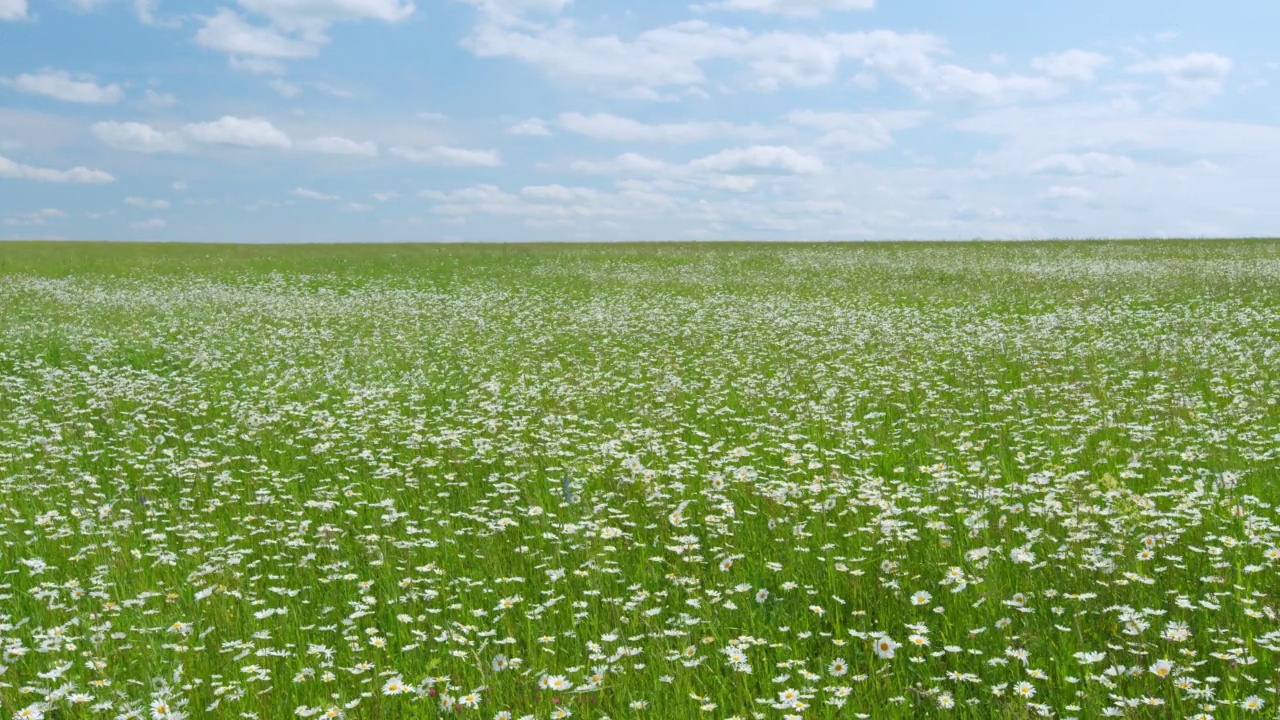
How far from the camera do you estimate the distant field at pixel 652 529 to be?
4.22 m

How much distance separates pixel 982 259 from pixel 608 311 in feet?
75.0

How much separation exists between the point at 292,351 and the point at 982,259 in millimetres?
30477

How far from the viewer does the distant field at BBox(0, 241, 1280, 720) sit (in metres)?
4.22

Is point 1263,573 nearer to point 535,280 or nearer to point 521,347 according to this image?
point 521,347

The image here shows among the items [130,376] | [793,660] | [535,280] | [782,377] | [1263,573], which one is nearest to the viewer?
[793,660]

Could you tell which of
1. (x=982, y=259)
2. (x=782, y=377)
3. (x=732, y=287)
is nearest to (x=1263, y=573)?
(x=782, y=377)

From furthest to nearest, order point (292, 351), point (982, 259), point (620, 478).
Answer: point (982, 259) → point (292, 351) → point (620, 478)

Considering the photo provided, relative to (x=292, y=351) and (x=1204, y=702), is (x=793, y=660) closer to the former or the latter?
(x=1204, y=702)

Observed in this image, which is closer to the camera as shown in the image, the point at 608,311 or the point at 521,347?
the point at 521,347

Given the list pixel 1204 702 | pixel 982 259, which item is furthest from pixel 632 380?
pixel 982 259

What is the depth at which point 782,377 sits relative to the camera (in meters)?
12.0

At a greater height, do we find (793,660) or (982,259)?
(982,259)

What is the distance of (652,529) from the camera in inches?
250

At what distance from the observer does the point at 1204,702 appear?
390cm
